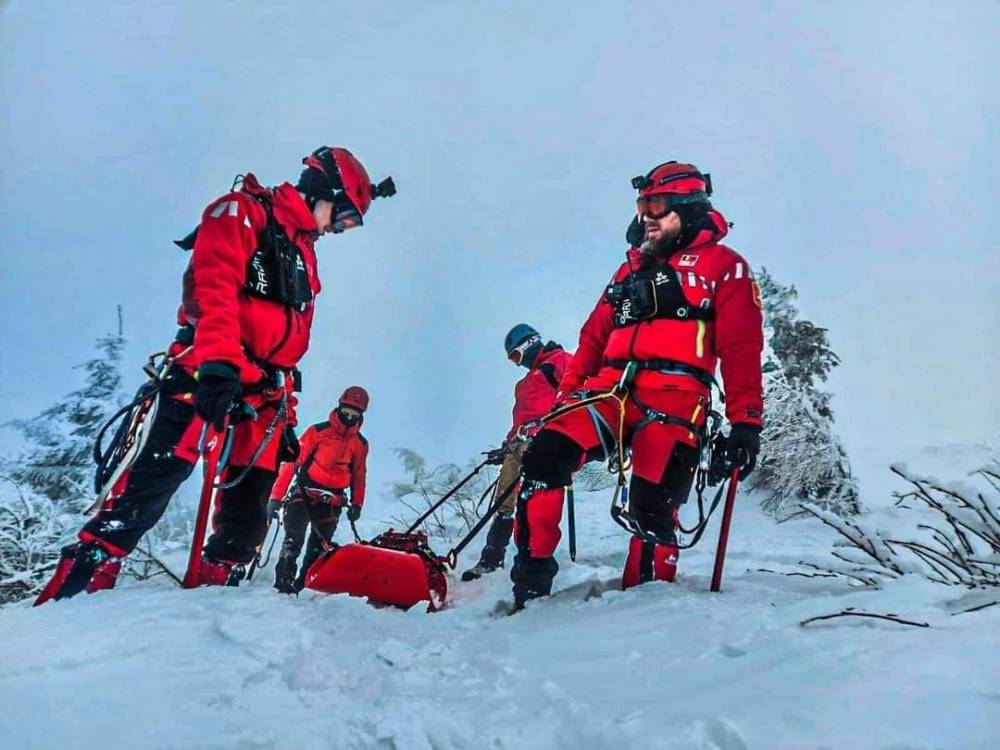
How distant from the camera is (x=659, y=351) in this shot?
3211mm

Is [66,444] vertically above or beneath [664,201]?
beneath

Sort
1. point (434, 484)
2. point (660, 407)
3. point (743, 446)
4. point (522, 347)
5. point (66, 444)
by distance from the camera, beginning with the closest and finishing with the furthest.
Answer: point (743, 446), point (660, 407), point (522, 347), point (66, 444), point (434, 484)

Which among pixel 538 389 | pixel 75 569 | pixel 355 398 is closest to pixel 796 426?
pixel 538 389

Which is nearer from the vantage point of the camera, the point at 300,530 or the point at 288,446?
the point at 288,446

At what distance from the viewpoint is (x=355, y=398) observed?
6.84 m

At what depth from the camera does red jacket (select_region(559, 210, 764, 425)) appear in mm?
3154

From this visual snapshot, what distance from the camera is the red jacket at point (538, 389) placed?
6629 millimetres

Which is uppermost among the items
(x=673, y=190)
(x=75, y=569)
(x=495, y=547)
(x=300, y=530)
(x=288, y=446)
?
(x=673, y=190)

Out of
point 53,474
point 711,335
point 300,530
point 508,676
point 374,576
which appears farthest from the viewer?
point 53,474

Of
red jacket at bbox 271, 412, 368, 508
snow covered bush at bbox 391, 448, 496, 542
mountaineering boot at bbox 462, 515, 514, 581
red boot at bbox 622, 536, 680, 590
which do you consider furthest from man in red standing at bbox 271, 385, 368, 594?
red boot at bbox 622, 536, 680, 590

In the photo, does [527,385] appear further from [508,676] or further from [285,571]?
[508,676]

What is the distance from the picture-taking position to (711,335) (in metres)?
3.29

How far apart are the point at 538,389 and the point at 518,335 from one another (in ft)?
2.20

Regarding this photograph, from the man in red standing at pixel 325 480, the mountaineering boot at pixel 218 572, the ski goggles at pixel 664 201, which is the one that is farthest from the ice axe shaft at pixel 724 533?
the man in red standing at pixel 325 480
